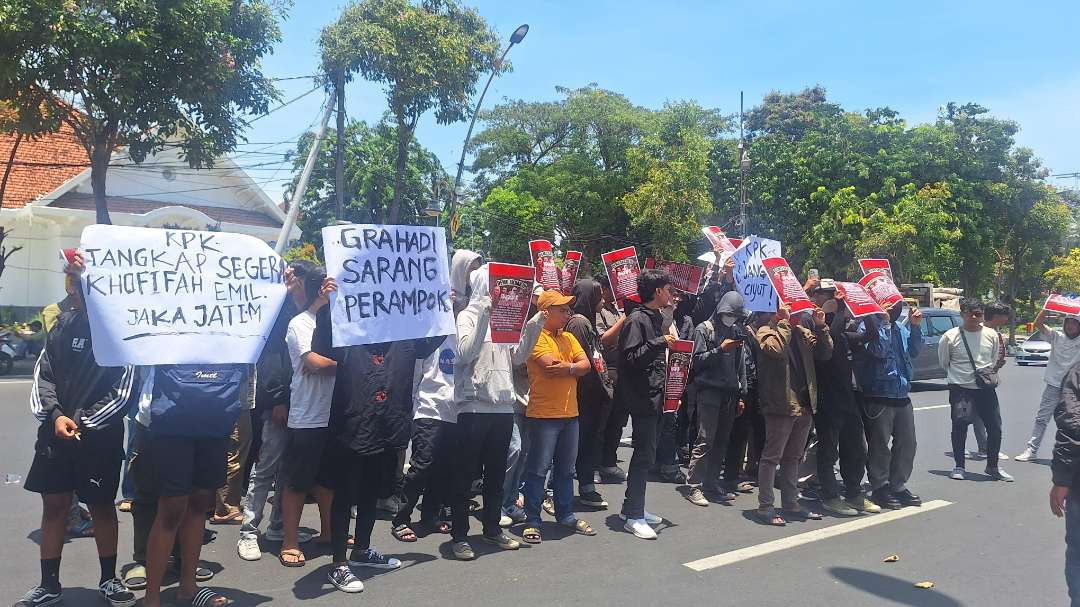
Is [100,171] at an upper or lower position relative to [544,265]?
upper

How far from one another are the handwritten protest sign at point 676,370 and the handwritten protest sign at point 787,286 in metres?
0.81

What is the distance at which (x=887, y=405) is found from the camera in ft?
21.8

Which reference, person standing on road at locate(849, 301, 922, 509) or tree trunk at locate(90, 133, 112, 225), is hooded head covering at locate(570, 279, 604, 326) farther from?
tree trunk at locate(90, 133, 112, 225)

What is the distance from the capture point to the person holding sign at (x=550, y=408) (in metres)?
5.47

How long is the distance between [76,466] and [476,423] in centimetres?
223

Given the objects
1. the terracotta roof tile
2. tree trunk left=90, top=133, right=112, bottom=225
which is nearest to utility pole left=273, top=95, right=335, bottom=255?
tree trunk left=90, top=133, right=112, bottom=225

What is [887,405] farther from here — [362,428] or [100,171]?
[100,171]

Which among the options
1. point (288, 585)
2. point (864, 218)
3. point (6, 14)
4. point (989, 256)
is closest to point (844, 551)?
point (288, 585)

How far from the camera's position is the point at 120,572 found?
4.63 metres

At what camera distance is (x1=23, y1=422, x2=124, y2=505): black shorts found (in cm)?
396

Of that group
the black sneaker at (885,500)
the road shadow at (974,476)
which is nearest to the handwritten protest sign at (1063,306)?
the road shadow at (974,476)

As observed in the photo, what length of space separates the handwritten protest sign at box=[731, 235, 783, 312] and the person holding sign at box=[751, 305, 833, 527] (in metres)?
0.15

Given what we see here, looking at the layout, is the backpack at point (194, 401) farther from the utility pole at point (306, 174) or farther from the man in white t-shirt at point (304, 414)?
the utility pole at point (306, 174)

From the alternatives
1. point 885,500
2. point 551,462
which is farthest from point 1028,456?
point 551,462
